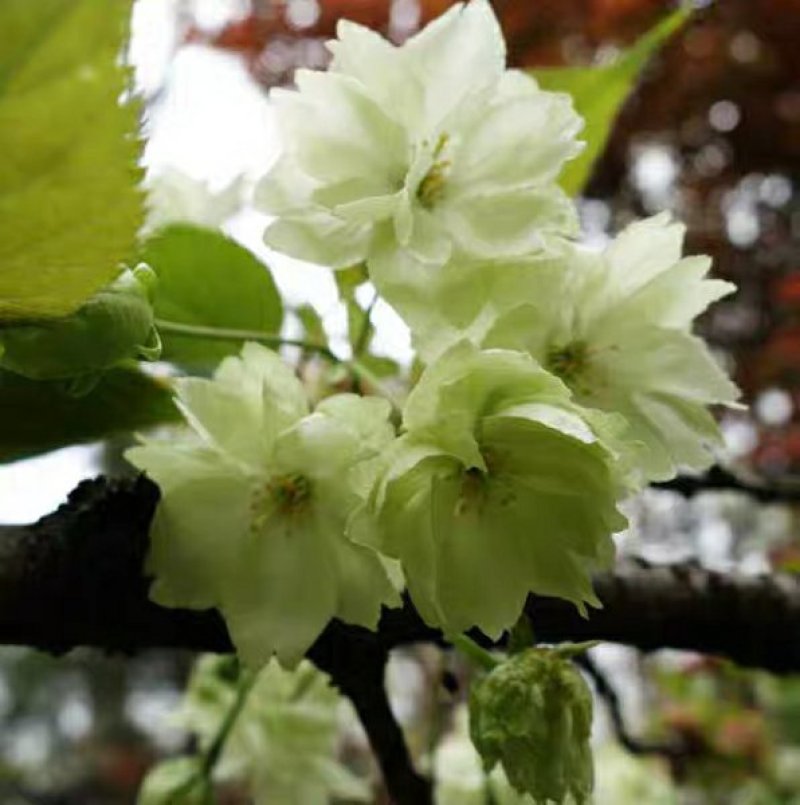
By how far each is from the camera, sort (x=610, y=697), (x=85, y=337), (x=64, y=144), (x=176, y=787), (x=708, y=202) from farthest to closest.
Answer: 1. (x=708, y=202)
2. (x=610, y=697)
3. (x=176, y=787)
4. (x=85, y=337)
5. (x=64, y=144)

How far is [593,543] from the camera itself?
40 cm

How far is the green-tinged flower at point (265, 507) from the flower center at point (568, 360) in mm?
74

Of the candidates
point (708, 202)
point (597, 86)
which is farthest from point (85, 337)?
point (708, 202)

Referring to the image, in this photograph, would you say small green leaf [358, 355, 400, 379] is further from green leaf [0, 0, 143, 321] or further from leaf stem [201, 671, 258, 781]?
green leaf [0, 0, 143, 321]

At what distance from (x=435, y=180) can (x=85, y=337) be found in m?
0.17

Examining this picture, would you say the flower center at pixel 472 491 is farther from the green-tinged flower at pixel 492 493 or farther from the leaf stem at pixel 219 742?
the leaf stem at pixel 219 742

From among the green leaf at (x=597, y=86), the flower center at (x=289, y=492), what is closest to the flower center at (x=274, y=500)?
the flower center at (x=289, y=492)

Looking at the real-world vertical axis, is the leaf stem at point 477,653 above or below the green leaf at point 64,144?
below

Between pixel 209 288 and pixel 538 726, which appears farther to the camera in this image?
pixel 209 288

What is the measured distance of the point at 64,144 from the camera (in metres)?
0.23

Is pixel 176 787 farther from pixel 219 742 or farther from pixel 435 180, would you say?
pixel 435 180

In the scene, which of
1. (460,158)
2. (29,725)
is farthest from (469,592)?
(29,725)

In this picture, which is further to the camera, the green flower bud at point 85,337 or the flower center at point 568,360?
the flower center at point 568,360

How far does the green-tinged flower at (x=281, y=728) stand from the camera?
698 mm
